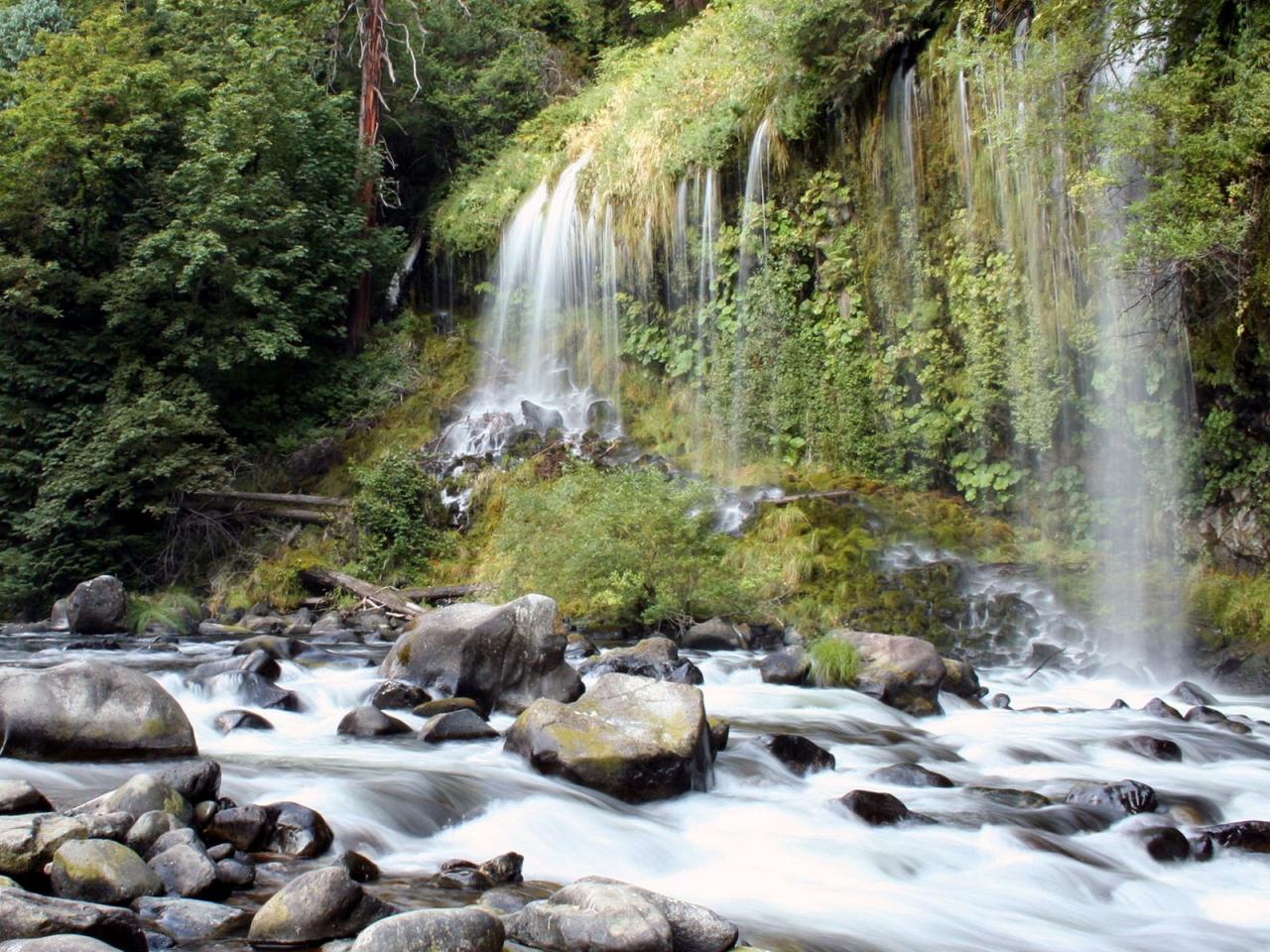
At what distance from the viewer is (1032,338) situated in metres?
12.7

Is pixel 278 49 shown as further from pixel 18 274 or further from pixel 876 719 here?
pixel 876 719

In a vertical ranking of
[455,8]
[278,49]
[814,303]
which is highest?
[455,8]

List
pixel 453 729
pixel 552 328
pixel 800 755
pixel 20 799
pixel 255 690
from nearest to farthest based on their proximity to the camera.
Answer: pixel 20 799, pixel 800 755, pixel 453 729, pixel 255 690, pixel 552 328

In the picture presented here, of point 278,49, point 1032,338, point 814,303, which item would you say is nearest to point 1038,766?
point 1032,338

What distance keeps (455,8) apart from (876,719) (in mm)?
19103

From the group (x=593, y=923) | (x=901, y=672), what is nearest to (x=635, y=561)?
(x=901, y=672)

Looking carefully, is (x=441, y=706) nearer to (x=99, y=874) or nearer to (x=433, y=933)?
(x=99, y=874)

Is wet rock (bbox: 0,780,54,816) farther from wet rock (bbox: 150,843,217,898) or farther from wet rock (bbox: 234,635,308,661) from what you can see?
wet rock (bbox: 234,635,308,661)

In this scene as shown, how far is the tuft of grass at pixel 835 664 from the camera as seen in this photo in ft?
30.4

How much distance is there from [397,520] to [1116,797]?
1077cm

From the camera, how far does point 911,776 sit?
6.77m

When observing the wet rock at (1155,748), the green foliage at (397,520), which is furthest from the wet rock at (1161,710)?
the green foliage at (397,520)

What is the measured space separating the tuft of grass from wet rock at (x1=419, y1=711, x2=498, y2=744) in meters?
3.23

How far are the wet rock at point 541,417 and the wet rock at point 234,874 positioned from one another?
12.2 metres
